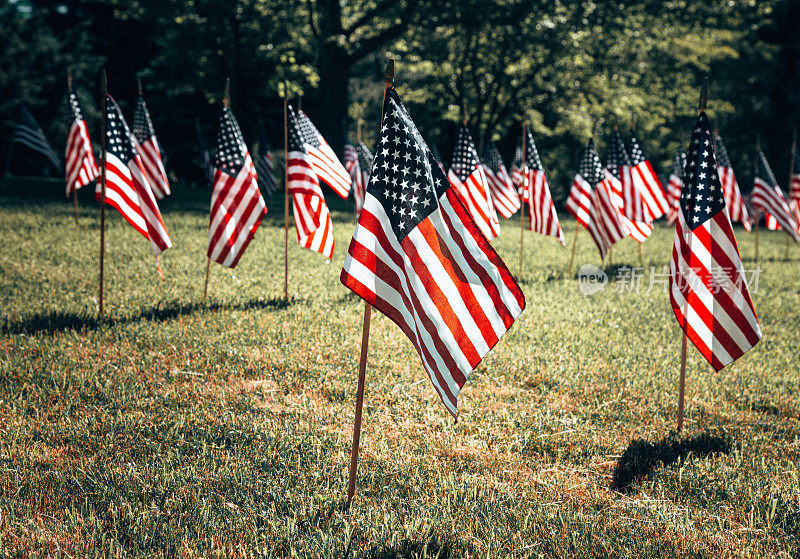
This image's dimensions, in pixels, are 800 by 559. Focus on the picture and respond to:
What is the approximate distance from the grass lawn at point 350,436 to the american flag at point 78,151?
4.92 metres

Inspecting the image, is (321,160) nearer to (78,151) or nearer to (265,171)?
(78,151)

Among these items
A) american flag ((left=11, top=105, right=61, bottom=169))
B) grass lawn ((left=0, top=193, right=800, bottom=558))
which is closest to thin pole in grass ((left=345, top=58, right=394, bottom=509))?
grass lawn ((left=0, top=193, right=800, bottom=558))

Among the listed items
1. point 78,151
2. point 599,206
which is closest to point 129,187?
point 78,151

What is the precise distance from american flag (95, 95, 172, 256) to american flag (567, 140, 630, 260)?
7230 millimetres

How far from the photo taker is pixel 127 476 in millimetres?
3889

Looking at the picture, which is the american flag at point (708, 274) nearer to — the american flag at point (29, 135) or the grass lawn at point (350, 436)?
the grass lawn at point (350, 436)

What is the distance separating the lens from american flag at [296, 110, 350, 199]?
8.56 m

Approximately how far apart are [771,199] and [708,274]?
11764 mm

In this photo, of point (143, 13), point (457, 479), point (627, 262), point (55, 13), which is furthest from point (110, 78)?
point (457, 479)

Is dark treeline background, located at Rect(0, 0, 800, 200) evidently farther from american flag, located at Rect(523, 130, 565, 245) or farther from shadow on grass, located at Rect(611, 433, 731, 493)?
shadow on grass, located at Rect(611, 433, 731, 493)

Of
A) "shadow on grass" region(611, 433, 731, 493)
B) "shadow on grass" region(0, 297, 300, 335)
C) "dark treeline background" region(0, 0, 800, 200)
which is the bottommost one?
"shadow on grass" region(611, 433, 731, 493)

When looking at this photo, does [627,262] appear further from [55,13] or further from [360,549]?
[55,13]

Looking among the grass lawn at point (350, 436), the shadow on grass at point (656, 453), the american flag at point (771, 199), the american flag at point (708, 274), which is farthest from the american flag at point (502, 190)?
the shadow on grass at point (656, 453)

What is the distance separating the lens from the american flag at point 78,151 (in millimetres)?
12773
